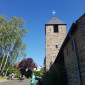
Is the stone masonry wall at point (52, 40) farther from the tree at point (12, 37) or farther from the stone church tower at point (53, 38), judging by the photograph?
the tree at point (12, 37)

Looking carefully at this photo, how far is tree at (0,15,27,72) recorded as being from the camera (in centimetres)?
2011

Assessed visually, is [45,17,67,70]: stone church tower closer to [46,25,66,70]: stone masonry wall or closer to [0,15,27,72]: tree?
[46,25,66,70]: stone masonry wall

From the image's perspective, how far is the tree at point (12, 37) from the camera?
20109mm

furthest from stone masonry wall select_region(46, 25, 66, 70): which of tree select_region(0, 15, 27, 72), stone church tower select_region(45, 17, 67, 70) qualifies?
tree select_region(0, 15, 27, 72)

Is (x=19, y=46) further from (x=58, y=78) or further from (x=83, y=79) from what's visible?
(x=83, y=79)

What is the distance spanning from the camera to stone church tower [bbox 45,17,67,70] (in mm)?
16953

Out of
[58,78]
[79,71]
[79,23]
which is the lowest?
[58,78]

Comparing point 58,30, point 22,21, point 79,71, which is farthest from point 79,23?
point 22,21

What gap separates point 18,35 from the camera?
21.6m

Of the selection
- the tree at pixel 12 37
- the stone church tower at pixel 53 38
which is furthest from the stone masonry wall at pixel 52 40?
the tree at pixel 12 37

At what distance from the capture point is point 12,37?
21.2 meters

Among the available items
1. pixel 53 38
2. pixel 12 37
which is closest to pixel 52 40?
pixel 53 38

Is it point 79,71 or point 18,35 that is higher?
point 18,35

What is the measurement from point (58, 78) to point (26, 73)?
21.7 meters
